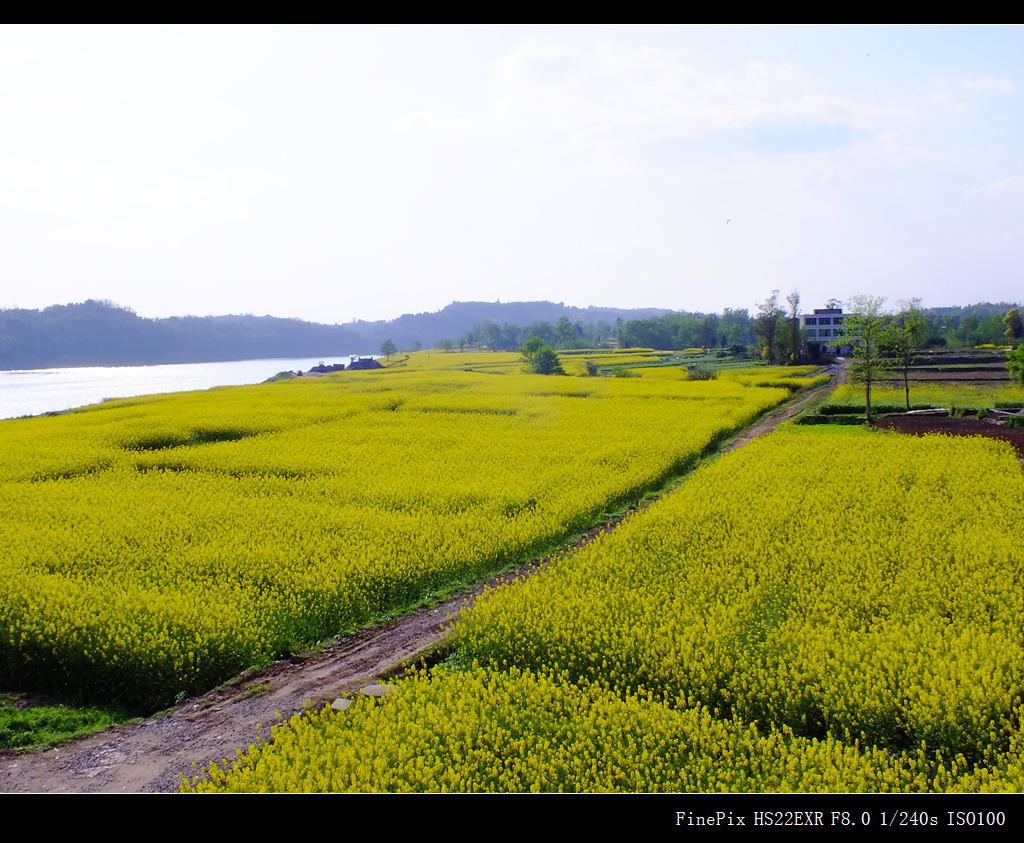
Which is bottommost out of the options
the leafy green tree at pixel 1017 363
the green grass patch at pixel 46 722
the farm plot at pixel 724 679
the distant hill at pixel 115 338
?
the green grass patch at pixel 46 722

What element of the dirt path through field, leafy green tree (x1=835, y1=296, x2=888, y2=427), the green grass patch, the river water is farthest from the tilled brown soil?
the river water

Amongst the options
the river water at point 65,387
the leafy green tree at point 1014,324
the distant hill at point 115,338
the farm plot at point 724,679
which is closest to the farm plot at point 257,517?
the farm plot at point 724,679

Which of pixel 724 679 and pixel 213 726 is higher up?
pixel 724 679

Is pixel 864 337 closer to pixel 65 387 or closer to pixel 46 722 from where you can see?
pixel 46 722

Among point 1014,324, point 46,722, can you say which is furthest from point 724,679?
point 1014,324

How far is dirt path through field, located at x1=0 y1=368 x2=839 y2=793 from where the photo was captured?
620cm

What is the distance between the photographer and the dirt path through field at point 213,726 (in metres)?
6.20

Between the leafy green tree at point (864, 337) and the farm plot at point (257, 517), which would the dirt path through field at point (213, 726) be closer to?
the farm plot at point (257, 517)

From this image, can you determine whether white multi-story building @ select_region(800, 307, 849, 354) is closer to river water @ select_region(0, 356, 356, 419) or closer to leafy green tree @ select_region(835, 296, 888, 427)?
leafy green tree @ select_region(835, 296, 888, 427)

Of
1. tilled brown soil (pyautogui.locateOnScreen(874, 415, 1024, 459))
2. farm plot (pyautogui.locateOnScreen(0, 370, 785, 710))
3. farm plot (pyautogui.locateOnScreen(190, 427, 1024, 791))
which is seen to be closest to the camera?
farm plot (pyautogui.locateOnScreen(190, 427, 1024, 791))

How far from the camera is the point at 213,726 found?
7.01 m

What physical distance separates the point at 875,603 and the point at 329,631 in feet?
26.4
